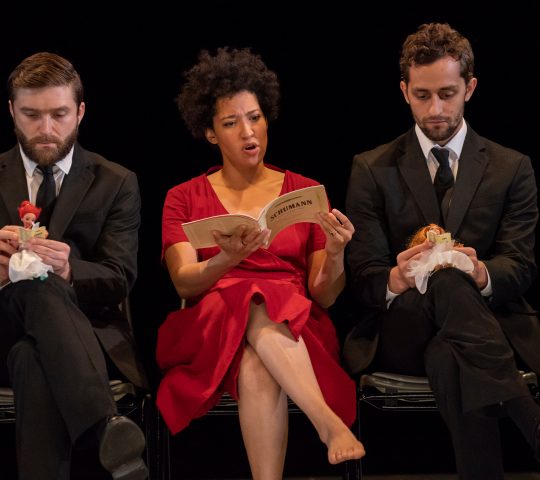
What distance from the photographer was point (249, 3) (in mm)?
4180

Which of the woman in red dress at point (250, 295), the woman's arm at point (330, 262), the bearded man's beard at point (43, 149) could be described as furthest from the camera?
the bearded man's beard at point (43, 149)

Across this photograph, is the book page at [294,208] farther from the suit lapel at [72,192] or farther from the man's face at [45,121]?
the man's face at [45,121]

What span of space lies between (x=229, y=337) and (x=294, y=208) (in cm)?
44

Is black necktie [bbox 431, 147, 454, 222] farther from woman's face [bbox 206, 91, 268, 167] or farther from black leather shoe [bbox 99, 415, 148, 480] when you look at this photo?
black leather shoe [bbox 99, 415, 148, 480]

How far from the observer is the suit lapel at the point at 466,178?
3.43m

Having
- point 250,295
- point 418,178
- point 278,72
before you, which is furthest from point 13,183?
point 418,178

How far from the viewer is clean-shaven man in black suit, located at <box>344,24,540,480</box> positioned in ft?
9.89

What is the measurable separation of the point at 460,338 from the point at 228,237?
0.76 meters

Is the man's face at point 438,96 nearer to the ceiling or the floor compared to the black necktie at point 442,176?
nearer to the ceiling

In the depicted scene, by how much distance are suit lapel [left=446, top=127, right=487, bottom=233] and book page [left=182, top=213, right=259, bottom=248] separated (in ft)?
2.27

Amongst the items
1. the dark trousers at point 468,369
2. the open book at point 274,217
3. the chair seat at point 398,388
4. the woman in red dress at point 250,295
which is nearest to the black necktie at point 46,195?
the woman in red dress at point 250,295

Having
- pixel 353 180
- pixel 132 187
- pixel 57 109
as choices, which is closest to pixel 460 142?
pixel 353 180

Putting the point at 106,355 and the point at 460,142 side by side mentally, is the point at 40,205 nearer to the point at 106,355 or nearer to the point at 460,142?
the point at 106,355

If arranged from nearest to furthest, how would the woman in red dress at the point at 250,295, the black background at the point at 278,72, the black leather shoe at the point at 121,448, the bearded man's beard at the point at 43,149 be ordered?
1. the black leather shoe at the point at 121,448
2. the woman in red dress at the point at 250,295
3. the bearded man's beard at the point at 43,149
4. the black background at the point at 278,72
